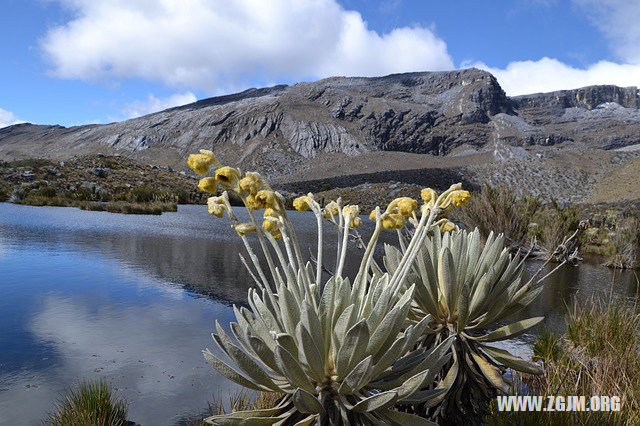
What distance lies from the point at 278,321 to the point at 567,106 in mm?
155815

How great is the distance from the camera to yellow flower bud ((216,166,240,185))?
1.29m

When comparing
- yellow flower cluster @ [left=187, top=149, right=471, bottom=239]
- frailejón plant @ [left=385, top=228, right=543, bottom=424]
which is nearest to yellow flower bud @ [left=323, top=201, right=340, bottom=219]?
yellow flower cluster @ [left=187, top=149, right=471, bottom=239]

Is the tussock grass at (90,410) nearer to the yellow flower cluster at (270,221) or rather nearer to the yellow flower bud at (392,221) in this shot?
the yellow flower cluster at (270,221)

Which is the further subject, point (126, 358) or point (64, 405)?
point (126, 358)

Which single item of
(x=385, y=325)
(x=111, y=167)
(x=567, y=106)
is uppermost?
(x=567, y=106)

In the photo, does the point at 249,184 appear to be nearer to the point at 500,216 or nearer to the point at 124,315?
the point at 124,315

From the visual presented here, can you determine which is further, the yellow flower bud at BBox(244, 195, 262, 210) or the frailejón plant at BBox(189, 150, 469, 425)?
the yellow flower bud at BBox(244, 195, 262, 210)

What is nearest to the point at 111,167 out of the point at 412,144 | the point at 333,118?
the point at 333,118

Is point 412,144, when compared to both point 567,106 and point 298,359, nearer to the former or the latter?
point 567,106

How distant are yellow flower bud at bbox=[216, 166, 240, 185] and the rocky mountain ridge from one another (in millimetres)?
56116

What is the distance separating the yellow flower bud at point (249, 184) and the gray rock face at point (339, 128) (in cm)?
6657

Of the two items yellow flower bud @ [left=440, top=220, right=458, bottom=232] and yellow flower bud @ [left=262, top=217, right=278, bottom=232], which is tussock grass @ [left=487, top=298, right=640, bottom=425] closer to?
yellow flower bud @ [left=440, top=220, right=458, bottom=232]

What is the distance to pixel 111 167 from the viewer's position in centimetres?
2500

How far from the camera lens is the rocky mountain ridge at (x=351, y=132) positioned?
71450 millimetres
